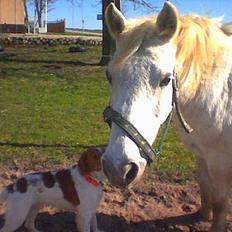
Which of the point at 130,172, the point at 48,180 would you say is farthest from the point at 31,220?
the point at 130,172

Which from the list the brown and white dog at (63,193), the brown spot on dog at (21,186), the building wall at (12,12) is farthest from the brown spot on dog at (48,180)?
the building wall at (12,12)

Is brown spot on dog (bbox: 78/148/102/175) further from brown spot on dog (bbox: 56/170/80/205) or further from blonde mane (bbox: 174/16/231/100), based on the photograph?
blonde mane (bbox: 174/16/231/100)

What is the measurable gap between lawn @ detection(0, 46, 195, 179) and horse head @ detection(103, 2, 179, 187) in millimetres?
2612

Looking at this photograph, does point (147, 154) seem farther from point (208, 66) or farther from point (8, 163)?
point (8, 163)

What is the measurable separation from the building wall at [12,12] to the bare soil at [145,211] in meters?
33.5

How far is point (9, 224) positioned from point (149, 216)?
1.30 meters

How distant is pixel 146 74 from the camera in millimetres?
2652

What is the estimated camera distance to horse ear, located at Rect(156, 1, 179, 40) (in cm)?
269

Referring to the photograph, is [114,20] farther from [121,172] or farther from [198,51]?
[121,172]

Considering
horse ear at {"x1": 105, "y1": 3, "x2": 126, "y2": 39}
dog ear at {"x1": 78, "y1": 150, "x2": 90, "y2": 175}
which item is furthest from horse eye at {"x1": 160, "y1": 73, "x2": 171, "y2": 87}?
dog ear at {"x1": 78, "y1": 150, "x2": 90, "y2": 175}

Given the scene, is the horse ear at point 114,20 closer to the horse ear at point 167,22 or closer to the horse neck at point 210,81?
the horse ear at point 167,22

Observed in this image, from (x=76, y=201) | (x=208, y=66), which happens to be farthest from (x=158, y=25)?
(x=76, y=201)

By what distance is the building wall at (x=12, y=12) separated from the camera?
121 feet

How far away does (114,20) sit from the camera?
116 inches
